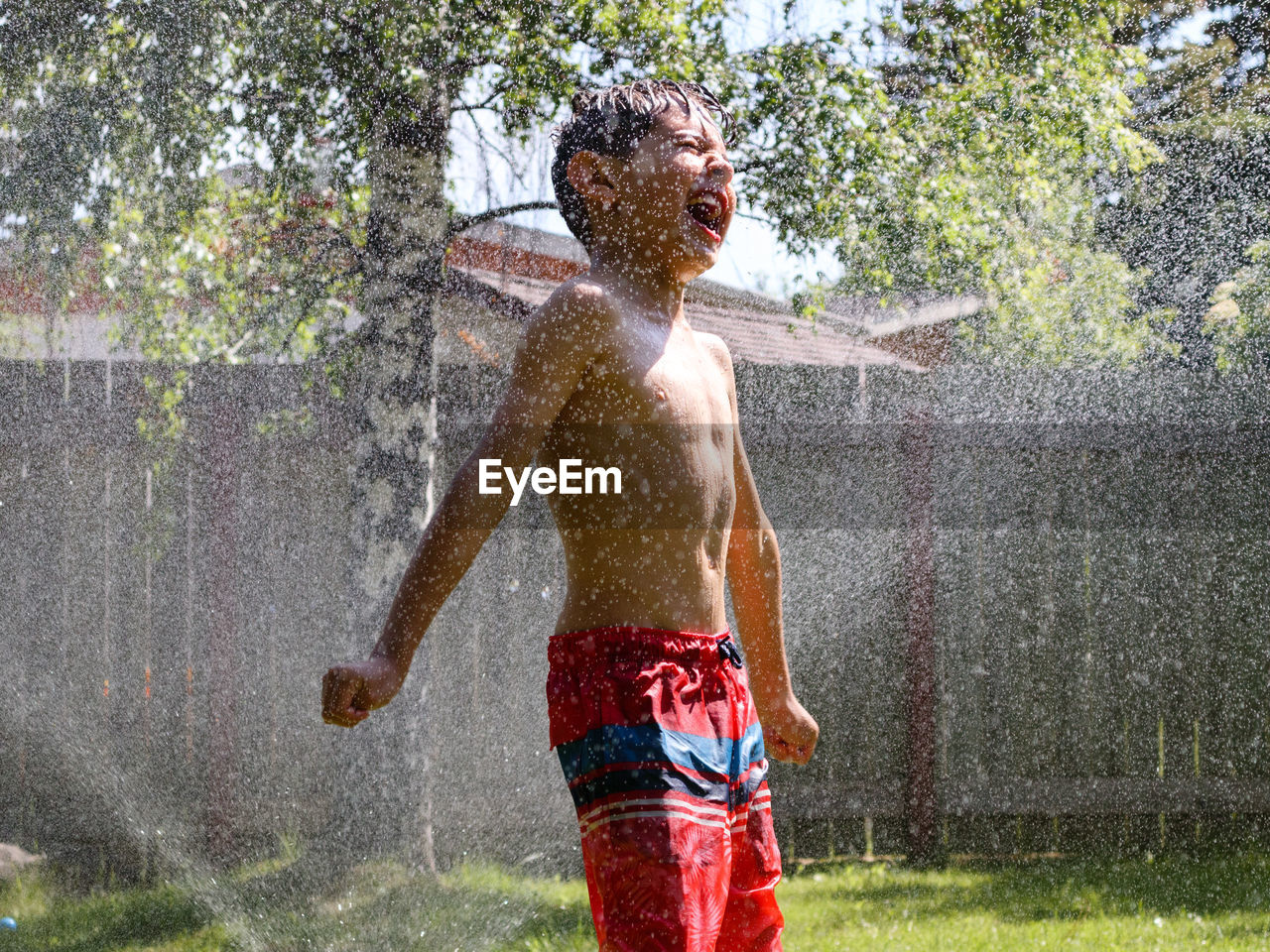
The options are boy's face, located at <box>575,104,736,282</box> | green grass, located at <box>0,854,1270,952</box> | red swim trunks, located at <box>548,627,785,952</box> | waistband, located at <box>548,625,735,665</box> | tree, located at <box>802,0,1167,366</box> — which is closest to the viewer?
red swim trunks, located at <box>548,627,785,952</box>

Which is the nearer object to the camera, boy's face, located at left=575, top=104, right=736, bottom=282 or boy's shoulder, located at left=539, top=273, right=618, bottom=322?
boy's shoulder, located at left=539, top=273, right=618, bottom=322

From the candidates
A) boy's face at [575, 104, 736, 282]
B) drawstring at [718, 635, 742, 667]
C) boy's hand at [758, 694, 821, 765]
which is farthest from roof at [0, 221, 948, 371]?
drawstring at [718, 635, 742, 667]

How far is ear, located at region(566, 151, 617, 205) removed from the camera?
1.61 m

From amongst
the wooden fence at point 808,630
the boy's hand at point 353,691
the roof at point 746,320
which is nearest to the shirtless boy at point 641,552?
the boy's hand at point 353,691

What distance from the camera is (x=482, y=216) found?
3449 millimetres

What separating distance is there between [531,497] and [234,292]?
3.51 feet

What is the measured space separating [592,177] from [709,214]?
0.16m

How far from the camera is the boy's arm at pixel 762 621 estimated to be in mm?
1706

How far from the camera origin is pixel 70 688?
151 inches

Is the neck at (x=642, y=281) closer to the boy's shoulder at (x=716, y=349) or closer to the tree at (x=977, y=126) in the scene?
the boy's shoulder at (x=716, y=349)

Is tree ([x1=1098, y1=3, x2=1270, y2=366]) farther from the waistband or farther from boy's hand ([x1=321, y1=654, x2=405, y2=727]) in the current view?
boy's hand ([x1=321, y1=654, x2=405, y2=727])

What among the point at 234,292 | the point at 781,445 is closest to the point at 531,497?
the point at 781,445

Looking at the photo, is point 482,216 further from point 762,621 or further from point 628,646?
point 628,646

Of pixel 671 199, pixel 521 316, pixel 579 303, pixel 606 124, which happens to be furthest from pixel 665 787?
pixel 521 316
